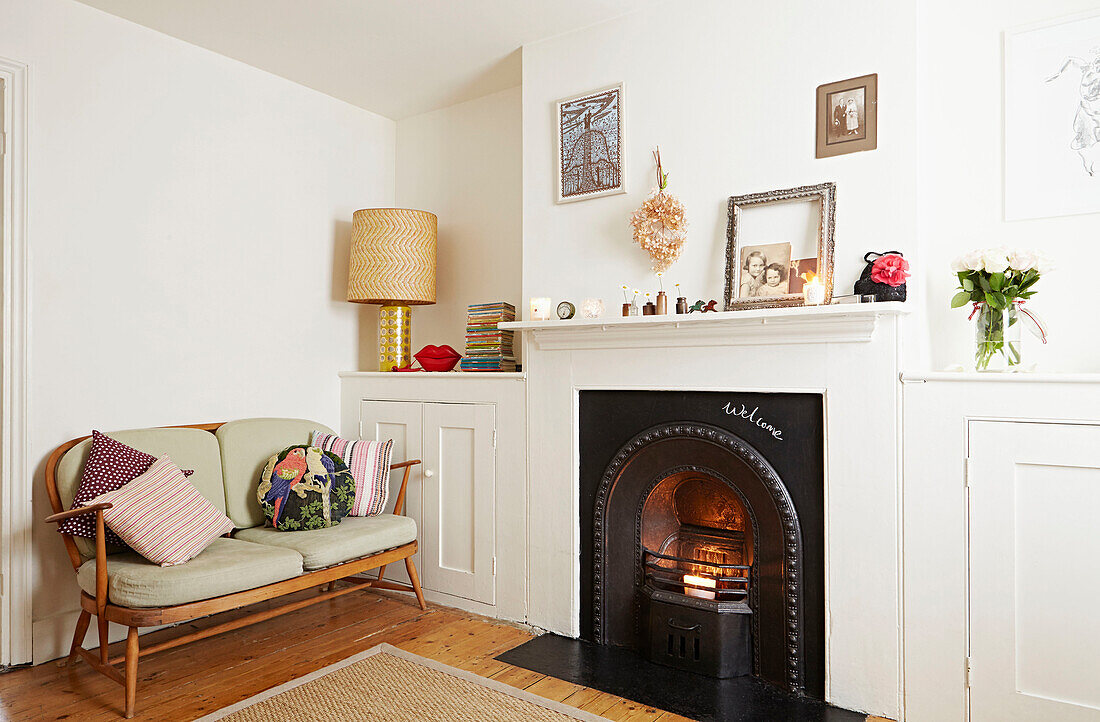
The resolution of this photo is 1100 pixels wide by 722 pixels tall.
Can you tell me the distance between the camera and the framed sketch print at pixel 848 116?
2.38 meters

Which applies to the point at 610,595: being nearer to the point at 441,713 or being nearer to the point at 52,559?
the point at 441,713

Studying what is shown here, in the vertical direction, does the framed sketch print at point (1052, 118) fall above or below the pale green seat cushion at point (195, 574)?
above

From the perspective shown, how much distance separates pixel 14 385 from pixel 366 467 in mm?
1393

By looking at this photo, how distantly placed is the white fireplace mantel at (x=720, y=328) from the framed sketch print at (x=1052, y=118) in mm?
661

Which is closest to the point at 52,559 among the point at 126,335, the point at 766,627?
the point at 126,335

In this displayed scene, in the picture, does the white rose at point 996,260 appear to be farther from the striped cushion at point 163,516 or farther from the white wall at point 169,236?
the white wall at point 169,236

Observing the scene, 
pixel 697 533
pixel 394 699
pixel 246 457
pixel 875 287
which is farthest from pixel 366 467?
pixel 875 287

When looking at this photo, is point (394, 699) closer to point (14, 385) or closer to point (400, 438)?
point (400, 438)

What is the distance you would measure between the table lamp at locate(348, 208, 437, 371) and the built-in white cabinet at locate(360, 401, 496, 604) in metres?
0.46

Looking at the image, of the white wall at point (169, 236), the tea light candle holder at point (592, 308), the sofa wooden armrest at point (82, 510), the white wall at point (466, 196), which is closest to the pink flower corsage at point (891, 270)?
the tea light candle holder at point (592, 308)

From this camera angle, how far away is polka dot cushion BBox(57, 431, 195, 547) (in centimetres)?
256

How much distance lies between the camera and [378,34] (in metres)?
3.15

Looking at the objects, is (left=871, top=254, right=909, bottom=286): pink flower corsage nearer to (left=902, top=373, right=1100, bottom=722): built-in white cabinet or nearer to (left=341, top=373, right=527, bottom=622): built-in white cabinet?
(left=902, top=373, right=1100, bottom=722): built-in white cabinet

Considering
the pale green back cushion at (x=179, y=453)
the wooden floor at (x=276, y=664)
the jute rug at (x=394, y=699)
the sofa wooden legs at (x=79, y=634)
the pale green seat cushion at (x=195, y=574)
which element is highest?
the pale green back cushion at (x=179, y=453)
